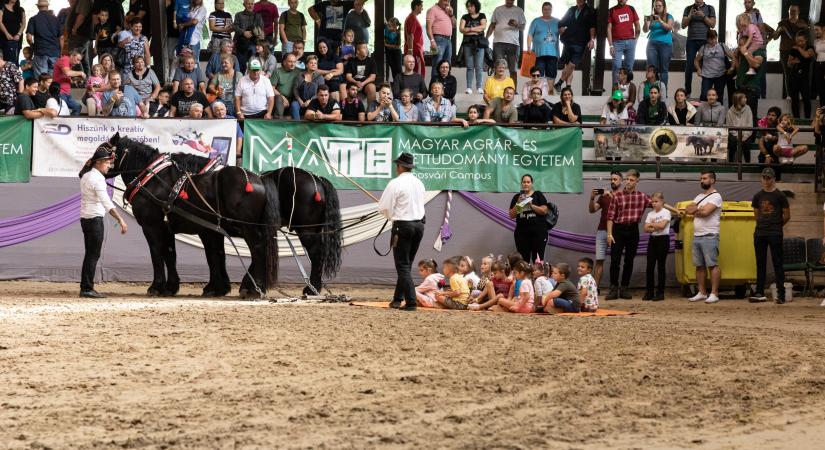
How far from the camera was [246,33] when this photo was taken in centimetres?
2167

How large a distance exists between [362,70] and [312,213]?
18.4 ft

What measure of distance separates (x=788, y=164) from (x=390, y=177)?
260 inches

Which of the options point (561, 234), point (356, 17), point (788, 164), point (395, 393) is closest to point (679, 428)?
point (395, 393)

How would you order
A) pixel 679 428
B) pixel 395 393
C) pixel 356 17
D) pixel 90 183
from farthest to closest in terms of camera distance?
1. pixel 356 17
2. pixel 90 183
3. pixel 395 393
4. pixel 679 428

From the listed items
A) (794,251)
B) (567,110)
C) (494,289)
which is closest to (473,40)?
(567,110)

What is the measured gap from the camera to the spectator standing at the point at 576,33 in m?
22.7

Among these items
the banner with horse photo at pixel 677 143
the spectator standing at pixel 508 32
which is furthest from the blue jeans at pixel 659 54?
the banner with horse photo at pixel 677 143

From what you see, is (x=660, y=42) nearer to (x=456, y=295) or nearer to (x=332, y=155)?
(x=332, y=155)

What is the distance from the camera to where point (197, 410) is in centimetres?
733

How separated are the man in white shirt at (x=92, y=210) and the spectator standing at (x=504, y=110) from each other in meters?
6.81

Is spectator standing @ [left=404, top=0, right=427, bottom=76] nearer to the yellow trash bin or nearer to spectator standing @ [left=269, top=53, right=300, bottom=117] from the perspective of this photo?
spectator standing @ [left=269, top=53, right=300, bottom=117]

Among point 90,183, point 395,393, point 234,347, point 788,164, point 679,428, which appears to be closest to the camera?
point 679,428

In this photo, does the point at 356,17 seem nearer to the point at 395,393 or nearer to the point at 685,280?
the point at 685,280

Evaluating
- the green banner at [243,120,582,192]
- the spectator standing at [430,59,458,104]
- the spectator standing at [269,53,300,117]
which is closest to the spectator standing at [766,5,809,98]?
the green banner at [243,120,582,192]
